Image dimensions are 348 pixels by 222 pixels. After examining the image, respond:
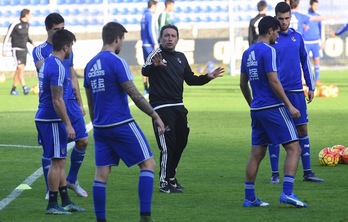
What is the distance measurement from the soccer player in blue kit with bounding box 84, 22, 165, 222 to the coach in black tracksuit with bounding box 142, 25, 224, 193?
250cm

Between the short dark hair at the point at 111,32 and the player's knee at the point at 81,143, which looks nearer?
the short dark hair at the point at 111,32

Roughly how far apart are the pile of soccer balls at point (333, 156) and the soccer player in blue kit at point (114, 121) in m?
5.01

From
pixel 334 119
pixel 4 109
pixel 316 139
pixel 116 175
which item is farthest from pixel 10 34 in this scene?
pixel 116 175

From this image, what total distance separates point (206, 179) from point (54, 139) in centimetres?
286

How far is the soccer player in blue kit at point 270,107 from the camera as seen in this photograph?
10.2m

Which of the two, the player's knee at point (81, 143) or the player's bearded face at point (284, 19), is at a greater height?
the player's bearded face at point (284, 19)

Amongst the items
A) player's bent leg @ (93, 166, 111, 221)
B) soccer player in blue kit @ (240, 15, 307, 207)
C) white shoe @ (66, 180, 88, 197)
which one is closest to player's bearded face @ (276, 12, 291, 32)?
soccer player in blue kit @ (240, 15, 307, 207)

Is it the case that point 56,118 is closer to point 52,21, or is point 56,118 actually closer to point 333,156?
point 52,21

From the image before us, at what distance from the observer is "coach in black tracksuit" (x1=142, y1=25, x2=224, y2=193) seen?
1172cm

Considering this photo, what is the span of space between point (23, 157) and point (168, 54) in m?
3.94

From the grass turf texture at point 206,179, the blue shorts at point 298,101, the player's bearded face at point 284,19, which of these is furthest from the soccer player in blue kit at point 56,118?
the blue shorts at point 298,101

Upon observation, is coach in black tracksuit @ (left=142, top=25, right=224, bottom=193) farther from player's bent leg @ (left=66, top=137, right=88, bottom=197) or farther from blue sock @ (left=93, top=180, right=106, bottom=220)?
blue sock @ (left=93, top=180, right=106, bottom=220)

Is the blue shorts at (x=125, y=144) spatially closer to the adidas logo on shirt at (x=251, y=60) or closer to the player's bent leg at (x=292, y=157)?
the adidas logo on shirt at (x=251, y=60)

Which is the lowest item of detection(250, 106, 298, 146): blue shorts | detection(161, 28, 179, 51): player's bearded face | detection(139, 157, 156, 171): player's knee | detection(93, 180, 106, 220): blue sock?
detection(93, 180, 106, 220): blue sock
